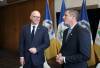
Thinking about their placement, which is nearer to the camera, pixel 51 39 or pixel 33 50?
pixel 33 50

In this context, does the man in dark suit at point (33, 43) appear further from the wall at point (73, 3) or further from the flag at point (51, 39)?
the wall at point (73, 3)

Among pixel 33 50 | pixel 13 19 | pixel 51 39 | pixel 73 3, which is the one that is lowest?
pixel 51 39

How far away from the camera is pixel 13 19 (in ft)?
35.0

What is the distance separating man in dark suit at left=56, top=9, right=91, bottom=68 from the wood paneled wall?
19.3 ft

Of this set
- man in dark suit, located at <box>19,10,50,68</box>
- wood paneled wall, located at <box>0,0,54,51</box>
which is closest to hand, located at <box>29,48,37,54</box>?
man in dark suit, located at <box>19,10,50,68</box>

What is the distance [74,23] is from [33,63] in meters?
1.16

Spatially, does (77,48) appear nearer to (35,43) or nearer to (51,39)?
(35,43)

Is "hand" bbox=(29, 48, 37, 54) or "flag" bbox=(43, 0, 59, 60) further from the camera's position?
"flag" bbox=(43, 0, 59, 60)

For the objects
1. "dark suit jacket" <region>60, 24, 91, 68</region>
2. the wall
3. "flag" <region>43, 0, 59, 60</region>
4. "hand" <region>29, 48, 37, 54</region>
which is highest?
the wall

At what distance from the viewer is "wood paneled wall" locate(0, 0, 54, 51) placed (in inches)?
365

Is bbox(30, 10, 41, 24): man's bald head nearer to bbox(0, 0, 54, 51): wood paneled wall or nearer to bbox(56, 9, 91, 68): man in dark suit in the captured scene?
bbox(56, 9, 91, 68): man in dark suit

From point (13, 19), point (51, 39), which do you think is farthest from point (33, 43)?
point (13, 19)

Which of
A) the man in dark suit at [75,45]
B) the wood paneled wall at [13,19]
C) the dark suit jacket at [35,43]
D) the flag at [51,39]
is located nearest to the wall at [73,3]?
the wood paneled wall at [13,19]

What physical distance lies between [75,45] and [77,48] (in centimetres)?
4
